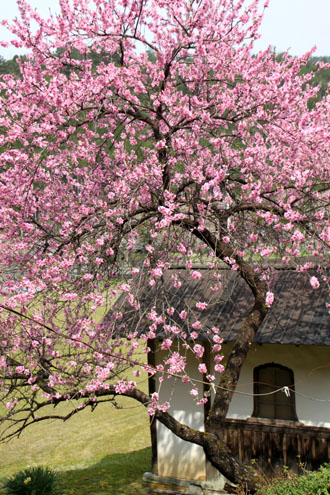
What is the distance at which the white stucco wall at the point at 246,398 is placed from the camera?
33.7 ft

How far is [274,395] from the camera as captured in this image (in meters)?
10.7

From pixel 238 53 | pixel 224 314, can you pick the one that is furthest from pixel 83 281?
pixel 238 53

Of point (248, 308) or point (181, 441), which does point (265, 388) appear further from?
point (181, 441)

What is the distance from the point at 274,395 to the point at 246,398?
0.55m

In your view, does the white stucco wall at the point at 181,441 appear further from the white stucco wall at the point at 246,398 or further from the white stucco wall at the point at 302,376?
the white stucco wall at the point at 302,376

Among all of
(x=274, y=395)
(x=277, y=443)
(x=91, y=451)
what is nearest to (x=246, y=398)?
(x=274, y=395)

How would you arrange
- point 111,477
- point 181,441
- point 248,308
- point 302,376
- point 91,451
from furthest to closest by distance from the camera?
1. point 91,451
2. point 111,477
3. point 181,441
4. point 248,308
5. point 302,376

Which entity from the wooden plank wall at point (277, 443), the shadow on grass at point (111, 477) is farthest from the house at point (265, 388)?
the shadow on grass at point (111, 477)

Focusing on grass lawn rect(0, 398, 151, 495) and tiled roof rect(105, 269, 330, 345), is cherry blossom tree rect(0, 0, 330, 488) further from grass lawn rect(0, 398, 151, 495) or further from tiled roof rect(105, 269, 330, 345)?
grass lawn rect(0, 398, 151, 495)

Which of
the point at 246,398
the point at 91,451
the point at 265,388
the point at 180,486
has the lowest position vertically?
the point at 180,486

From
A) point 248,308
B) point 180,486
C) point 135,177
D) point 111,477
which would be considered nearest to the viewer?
point 135,177

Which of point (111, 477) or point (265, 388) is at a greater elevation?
point (265, 388)

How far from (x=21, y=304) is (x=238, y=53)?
226 inches

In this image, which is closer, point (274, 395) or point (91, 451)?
point (274, 395)
